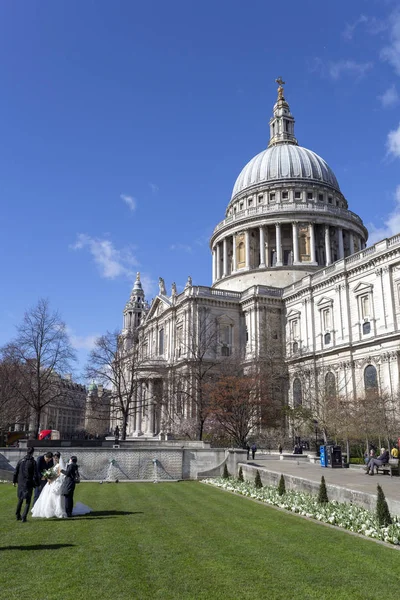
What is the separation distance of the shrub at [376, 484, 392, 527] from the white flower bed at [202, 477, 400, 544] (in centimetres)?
12

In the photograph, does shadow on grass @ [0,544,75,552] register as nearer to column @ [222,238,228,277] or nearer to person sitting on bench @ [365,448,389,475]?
person sitting on bench @ [365,448,389,475]

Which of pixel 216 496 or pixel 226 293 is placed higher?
pixel 226 293

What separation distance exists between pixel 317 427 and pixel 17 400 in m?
36.5

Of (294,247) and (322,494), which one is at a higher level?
(294,247)

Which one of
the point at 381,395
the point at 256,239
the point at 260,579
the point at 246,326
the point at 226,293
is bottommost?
the point at 260,579

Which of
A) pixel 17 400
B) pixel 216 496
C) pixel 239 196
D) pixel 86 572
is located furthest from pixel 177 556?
pixel 239 196

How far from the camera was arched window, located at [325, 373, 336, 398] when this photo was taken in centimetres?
4699

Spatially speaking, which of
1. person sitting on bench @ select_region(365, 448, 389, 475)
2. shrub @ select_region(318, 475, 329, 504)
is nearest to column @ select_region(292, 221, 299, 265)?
person sitting on bench @ select_region(365, 448, 389, 475)

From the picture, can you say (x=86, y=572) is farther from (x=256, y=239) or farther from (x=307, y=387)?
(x=256, y=239)

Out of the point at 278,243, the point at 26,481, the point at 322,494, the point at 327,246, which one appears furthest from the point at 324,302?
the point at 26,481

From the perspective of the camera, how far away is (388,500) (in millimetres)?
13406

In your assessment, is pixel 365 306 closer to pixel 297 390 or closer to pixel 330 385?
pixel 330 385

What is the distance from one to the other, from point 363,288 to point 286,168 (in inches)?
1449

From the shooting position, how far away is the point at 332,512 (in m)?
14.3
